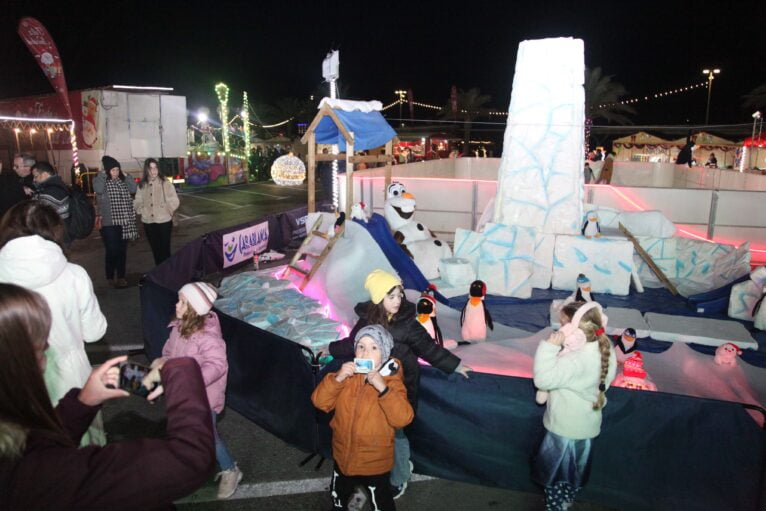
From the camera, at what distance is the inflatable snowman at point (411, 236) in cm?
902

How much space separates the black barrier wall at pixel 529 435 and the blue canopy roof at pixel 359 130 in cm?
468

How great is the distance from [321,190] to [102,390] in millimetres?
23403

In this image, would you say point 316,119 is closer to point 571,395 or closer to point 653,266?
point 653,266

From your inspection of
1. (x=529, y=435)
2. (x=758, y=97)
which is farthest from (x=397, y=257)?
(x=758, y=97)

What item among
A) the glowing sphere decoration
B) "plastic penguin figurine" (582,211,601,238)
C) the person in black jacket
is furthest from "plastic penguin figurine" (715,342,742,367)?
the glowing sphere decoration

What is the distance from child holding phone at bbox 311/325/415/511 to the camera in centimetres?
299

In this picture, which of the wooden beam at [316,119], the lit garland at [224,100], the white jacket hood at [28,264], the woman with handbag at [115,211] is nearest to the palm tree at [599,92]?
the lit garland at [224,100]

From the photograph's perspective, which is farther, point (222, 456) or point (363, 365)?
point (222, 456)

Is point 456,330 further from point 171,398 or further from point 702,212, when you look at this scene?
point 702,212

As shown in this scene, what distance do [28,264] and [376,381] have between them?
7.08ft

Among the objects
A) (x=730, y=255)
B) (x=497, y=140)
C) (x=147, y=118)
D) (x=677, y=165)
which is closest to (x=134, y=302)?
(x=730, y=255)

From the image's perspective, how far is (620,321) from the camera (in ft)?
22.7

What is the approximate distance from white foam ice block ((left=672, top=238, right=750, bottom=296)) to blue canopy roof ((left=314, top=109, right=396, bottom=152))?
551cm

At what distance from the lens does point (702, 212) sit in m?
10.9
